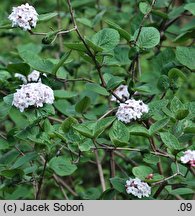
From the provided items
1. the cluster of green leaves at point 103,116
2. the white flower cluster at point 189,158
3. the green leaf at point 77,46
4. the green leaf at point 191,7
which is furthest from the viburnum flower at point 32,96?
the green leaf at point 191,7

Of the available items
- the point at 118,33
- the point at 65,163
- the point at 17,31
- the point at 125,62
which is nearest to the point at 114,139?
the point at 65,163

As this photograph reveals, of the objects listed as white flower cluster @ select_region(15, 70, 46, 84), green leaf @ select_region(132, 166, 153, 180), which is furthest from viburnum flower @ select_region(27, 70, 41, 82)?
green leaf @ select_region(132, 166, 153, 180)

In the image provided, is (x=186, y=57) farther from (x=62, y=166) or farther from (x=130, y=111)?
(x=62, y=166)

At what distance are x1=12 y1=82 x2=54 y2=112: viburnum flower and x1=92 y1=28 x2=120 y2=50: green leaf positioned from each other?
0.71 ft

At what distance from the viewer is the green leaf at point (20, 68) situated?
5.50ft

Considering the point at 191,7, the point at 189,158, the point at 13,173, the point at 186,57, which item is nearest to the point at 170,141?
the point at 189,158

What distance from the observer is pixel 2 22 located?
5.64ft

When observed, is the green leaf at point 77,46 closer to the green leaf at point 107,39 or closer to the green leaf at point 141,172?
the green leaf at point 107,39

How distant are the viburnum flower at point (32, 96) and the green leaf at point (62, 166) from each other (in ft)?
0.66

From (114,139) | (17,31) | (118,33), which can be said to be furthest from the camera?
(17,31)

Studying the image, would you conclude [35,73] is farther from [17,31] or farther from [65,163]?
[17,31]

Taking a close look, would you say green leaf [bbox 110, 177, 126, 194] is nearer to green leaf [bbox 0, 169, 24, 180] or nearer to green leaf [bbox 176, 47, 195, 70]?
green leaf [bbox 0, 169, 24, 180]

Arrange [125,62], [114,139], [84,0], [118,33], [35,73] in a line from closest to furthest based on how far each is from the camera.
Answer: [114,139] < [118,33] < [35,73] < [125,62] < [84,0]
